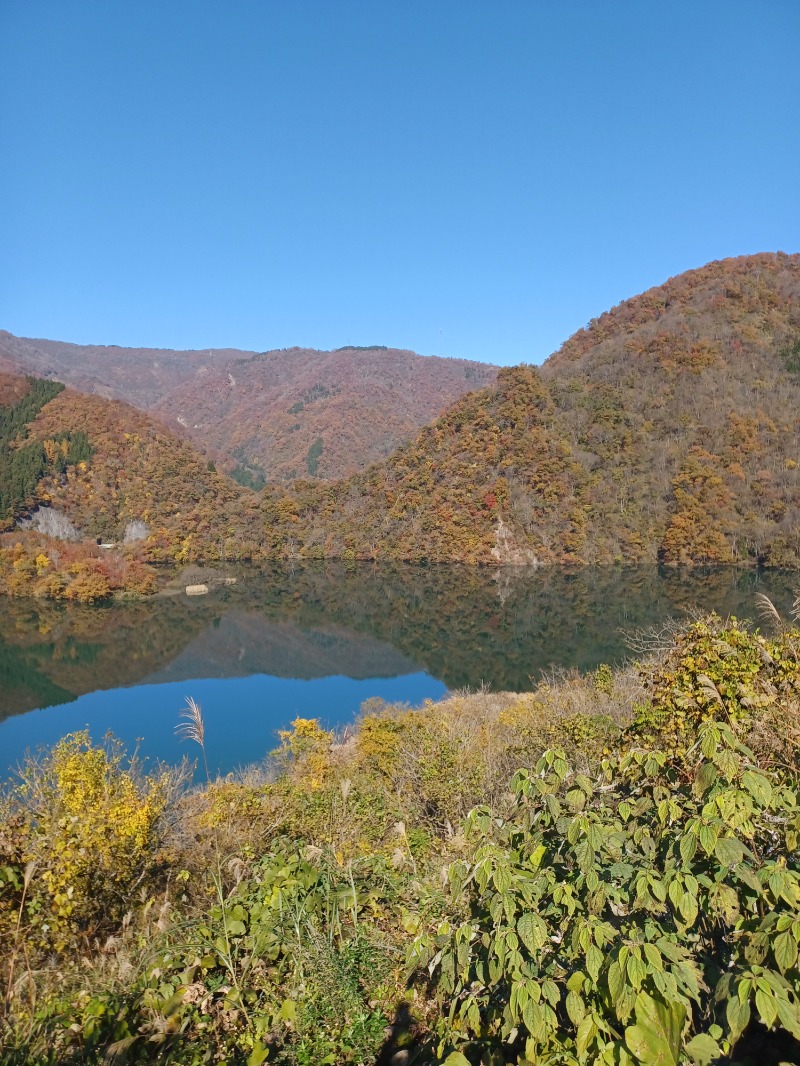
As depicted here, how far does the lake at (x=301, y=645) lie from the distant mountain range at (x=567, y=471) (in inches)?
316

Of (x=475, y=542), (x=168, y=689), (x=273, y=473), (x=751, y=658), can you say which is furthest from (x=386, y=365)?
(x=751, y=658)

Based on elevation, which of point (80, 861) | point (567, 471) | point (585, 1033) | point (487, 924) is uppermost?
point (567, 471)

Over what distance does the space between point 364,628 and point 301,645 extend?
4.63 metres

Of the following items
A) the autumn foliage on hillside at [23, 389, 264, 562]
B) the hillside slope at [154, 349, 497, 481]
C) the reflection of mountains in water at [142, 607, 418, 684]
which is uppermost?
the hillside slope at [154, 349, 497, 481]

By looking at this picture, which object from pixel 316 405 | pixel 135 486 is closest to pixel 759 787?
pixel 135 486

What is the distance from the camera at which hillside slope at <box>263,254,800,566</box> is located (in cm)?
5616

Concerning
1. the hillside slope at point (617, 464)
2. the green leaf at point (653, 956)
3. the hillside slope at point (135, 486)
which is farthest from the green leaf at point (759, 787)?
the hillside slope at point (135, 486)

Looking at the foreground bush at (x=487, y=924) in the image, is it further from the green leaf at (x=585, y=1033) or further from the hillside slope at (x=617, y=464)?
the hillside slope at (x=617, y=464)

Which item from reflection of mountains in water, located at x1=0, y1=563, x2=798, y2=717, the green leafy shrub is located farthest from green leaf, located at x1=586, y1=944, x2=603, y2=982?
reflection of mountains in water, located at x1=0, y1=563, x2=798, y2=717

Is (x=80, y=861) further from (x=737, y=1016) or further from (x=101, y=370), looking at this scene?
(x=101, y=370)

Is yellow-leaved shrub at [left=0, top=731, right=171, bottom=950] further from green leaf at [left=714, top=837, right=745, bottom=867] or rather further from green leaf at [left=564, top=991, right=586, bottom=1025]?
green leaf at [left=714, top=837, right=745, bottom=867]

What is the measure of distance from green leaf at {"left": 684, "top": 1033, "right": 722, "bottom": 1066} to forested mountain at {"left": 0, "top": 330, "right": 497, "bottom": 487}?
359ft

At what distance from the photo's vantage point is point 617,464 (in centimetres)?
6512

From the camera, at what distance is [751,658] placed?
442 cm
